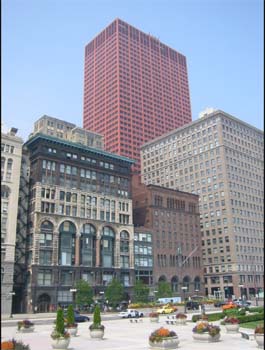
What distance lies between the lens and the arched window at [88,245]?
98.5 metres

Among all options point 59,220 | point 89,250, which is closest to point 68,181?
point 59,220

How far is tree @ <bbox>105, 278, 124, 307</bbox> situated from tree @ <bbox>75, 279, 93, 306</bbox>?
517 centimetres

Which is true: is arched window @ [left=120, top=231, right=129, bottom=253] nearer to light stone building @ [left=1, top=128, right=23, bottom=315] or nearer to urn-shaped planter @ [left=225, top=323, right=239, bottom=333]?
light stone building @ [left=1, top=128, right=23, bottom=315]

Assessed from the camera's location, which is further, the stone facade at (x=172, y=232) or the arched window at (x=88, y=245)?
the stone facade at (x=172, y=232)

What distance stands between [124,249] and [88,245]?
453 inches

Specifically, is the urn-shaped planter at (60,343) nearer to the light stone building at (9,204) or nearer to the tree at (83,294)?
the light stone building at (9,204)

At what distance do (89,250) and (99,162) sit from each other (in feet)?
81.1

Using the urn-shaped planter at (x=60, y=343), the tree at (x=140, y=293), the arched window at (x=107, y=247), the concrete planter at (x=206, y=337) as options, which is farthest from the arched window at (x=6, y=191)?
the concrete planter at (x=206, y=337)

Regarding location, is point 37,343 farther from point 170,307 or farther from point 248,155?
point 248,155

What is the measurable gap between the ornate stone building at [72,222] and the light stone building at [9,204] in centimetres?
501

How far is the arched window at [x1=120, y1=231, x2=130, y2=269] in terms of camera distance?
105912 millimetres

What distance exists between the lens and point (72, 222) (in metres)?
98.3

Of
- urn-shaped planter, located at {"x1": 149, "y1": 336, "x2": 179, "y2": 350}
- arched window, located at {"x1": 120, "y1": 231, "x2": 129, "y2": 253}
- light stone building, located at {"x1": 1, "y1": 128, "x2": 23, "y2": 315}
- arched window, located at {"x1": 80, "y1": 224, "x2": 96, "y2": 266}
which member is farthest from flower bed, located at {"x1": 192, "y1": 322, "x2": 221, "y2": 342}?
arched window, located at {"x1": 120, "y1": 231, "x2": 129, "y2": 253}

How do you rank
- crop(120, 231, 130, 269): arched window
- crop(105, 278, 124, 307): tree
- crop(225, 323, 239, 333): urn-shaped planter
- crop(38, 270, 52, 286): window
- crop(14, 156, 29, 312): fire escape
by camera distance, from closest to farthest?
crop(225, 323, 239, 333): urn-shaped planter
crop(38, 270, 52, 286): window
crop(105, 278, 124, 307): tree
crop(14, 156, 29, 312): fire escape
crop(120, 231, 130, 269): arched window
